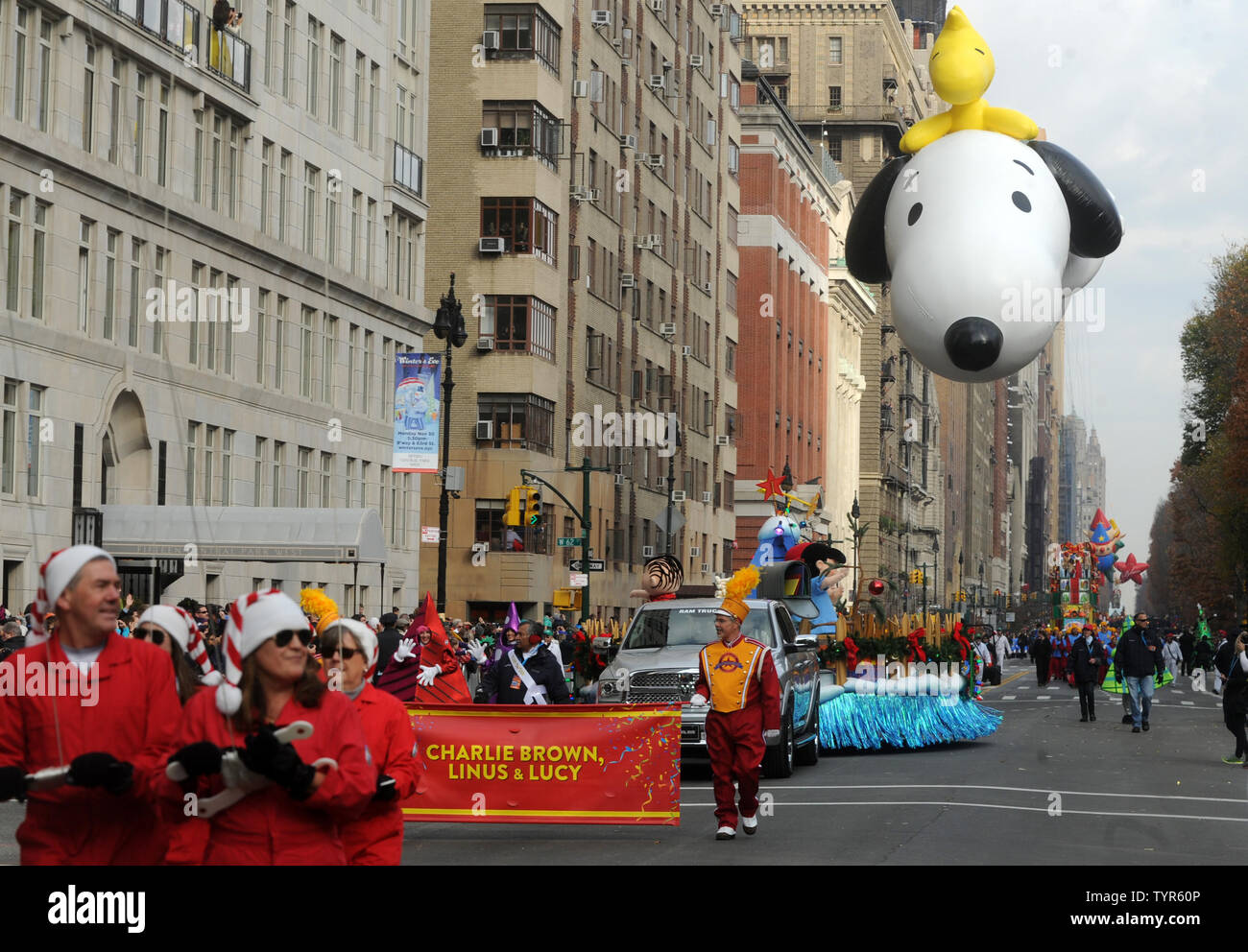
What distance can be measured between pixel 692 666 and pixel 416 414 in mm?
14102

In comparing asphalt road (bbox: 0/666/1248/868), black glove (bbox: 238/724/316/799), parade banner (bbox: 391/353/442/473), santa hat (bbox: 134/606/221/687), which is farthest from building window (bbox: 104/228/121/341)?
black glove (bbox: 238/724/316/799)

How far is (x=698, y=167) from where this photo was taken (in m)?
79.6

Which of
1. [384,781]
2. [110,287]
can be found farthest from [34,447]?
[384,781]

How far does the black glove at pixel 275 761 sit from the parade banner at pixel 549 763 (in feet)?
31.4

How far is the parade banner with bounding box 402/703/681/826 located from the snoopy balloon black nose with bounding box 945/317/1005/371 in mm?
7323

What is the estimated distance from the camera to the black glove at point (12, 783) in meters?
6.50

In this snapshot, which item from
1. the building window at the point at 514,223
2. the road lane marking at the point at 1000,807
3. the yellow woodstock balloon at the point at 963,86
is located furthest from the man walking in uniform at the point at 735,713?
the building window at the point at 514,223

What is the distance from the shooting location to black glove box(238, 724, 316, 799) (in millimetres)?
6133

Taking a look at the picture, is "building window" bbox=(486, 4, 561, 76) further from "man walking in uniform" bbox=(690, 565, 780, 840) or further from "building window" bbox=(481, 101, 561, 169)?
"man walking in uniform" bbox=(690, 565, 780, 840)

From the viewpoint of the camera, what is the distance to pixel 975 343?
29.6 ft

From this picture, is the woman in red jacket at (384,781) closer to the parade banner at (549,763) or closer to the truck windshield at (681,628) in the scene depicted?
the parade banner at (549,763)

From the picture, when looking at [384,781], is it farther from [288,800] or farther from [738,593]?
[738,593]

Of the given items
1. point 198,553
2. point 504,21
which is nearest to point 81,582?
point 198,553
